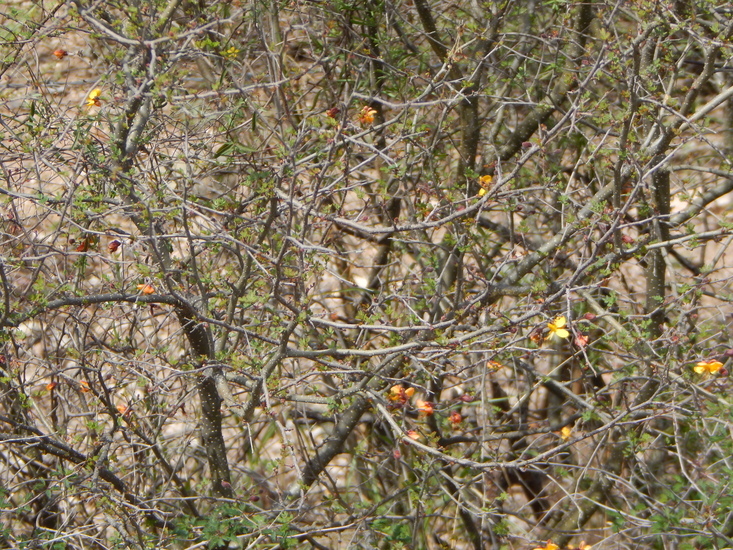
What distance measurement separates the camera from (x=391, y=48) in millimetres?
4211

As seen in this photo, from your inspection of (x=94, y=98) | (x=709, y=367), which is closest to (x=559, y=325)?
(x=709, y=367)

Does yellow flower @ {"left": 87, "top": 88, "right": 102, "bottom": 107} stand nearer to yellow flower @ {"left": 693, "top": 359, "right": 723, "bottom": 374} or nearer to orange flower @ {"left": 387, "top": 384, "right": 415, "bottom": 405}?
orange flower @ {"left": 387, "top": 384, "right": 415, "bottom": 405}

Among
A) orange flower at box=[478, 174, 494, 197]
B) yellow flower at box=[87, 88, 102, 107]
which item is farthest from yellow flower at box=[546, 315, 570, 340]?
yellow flower at box=[87, 88, 102, 107]

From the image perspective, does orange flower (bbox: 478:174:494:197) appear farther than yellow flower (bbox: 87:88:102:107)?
Yes

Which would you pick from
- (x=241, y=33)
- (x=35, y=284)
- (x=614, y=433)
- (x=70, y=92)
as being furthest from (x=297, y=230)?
(x=70, y=92)

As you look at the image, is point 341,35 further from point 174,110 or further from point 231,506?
point 231,506

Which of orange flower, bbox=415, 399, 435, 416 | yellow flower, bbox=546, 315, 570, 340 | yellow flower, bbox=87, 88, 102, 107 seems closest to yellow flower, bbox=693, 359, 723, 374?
yellow flower, bbox=546, 315, 570, 340

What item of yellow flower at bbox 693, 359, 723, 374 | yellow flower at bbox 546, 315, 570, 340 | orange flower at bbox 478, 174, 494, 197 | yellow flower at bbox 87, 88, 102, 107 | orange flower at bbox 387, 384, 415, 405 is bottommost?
yellow flower at bbox 693, 359, 723, 374

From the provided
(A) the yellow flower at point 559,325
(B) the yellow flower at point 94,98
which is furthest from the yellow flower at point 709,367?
(B) the yellow flower at point 94,98

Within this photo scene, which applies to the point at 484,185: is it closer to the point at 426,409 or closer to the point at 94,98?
the point at 426,409

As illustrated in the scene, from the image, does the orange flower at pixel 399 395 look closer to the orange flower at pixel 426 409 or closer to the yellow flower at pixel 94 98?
the orange flower at pixel 426 409

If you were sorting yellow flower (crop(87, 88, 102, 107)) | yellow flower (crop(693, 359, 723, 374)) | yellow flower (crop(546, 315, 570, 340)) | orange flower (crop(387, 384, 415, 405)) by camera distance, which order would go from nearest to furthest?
yellow flower (crop(546, 315, 570, 340)) → yellow flower (crop(87, 88, 102, 107)) → yellow flower (crop(693, 359, 723, 374)) → orange flower (crop(387, 384, 415, 405))

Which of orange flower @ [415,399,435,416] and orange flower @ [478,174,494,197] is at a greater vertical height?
orange flower @ [478,174,494,197]

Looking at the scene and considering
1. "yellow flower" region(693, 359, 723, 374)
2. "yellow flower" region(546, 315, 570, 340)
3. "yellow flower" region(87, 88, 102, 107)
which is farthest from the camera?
"yellow flower" region(693, 359, 723, 374)
